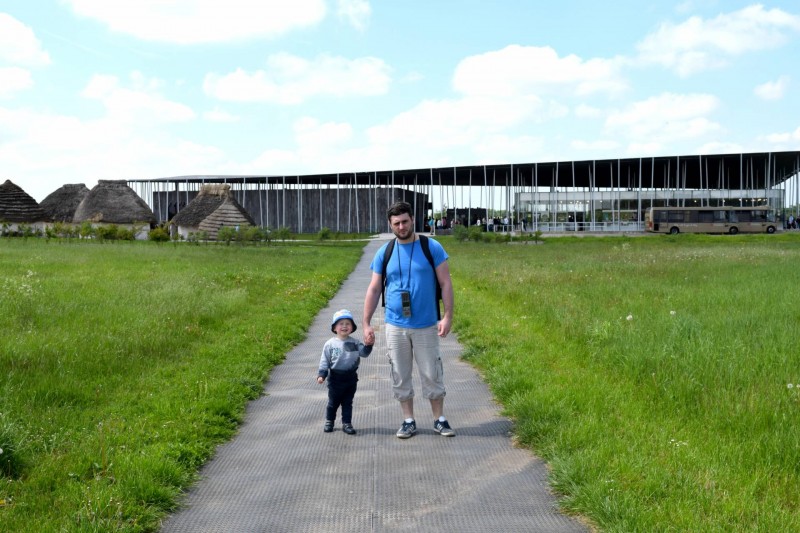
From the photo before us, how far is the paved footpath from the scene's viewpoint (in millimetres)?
4367

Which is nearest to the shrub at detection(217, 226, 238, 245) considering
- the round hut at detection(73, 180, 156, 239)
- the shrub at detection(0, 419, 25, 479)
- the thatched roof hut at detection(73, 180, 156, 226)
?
the round hut at detection(73, 180, 156, 239)

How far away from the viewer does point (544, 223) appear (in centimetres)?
6222

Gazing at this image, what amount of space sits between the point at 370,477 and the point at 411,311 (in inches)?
60.0

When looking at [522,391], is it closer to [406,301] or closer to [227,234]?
[406,301]

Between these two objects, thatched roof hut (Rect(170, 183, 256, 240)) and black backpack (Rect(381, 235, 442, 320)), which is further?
thatched roof hut (Rect(170, 183, 256, 240))

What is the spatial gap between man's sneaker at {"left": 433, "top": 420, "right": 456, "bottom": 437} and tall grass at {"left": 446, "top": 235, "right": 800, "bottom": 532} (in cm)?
57

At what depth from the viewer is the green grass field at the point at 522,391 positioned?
4484 mm

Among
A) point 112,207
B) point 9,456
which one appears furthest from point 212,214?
point 9,456

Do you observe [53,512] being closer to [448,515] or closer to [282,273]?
[448,515]

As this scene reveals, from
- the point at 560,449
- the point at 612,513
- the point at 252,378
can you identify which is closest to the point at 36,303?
the point at 252,378

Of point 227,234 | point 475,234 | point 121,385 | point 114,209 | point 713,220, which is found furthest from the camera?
point 713,220

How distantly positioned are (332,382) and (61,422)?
226 centimetres

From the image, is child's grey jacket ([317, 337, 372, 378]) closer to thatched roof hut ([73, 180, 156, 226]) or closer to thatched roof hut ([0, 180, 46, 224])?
thatched roof hut ([0, 180, 46, 224])

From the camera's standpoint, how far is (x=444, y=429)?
610 cm
